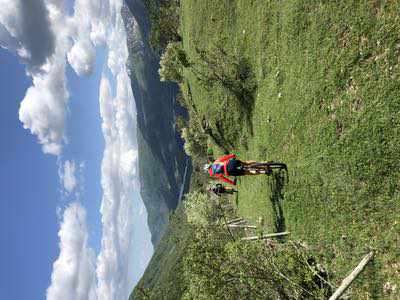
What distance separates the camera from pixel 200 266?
57.3ft

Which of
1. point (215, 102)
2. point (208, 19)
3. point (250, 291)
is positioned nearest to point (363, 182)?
point (250, 291)

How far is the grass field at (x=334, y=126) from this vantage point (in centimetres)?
1223

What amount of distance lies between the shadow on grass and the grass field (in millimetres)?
134

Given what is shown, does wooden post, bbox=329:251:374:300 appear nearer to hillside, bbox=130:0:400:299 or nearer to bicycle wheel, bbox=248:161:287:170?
hillside, bbox=130:0:400:299

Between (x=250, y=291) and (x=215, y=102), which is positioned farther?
(x=215, y=102)

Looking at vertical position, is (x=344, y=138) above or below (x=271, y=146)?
below

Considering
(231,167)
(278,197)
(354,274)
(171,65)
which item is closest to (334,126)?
(354,274)

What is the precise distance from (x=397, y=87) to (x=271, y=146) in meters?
12.0

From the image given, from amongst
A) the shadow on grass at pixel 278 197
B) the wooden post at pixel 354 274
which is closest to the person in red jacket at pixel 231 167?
the shadow on grass at pixel 278 197

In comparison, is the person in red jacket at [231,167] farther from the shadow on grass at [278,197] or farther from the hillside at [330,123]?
the hillside at [330,123]

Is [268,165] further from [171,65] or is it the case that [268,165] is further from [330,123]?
[171,65]

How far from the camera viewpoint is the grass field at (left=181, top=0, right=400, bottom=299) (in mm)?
12227

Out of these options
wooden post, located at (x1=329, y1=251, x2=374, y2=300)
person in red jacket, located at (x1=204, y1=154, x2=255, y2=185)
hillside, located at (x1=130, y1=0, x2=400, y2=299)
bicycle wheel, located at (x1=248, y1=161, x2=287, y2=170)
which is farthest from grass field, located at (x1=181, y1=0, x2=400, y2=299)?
person in red jacket, located at (x1=204, y1=154, x2=255, y2=185)

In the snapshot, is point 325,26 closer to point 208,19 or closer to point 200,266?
point 200,266
